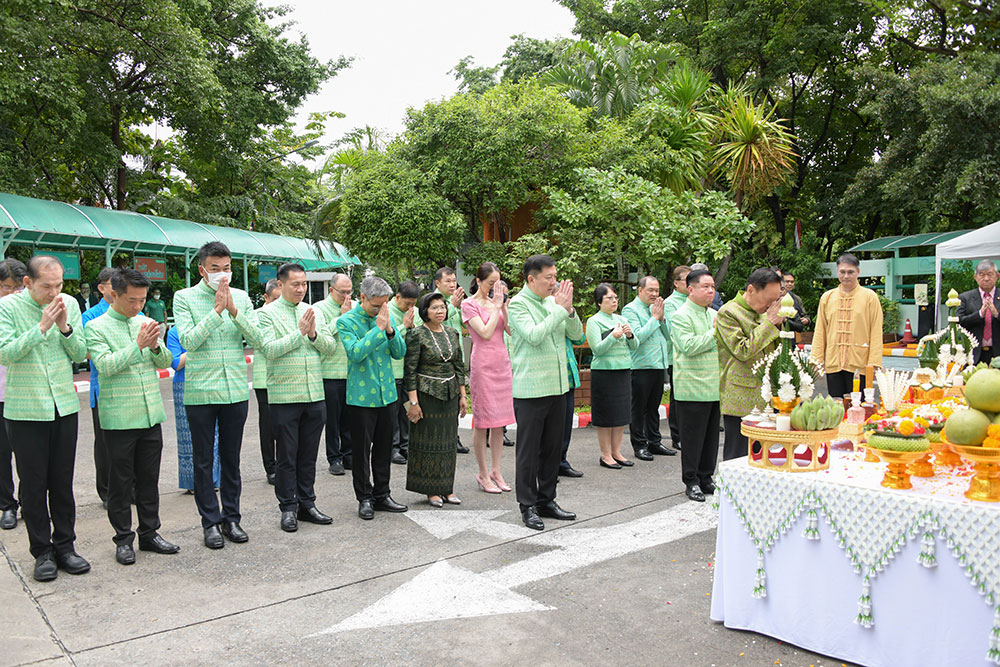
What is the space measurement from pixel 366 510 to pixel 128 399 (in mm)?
1931

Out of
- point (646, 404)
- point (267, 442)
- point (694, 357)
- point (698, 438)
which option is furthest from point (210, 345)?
point (646, 404)

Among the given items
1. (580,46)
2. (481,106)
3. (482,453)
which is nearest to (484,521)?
(482,453)

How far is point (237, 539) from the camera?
543cm

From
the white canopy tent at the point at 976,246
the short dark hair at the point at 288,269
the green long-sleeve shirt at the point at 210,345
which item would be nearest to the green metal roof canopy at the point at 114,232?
the short dark hair at the point at 288,269

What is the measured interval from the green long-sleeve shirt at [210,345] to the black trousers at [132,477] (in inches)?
14.9

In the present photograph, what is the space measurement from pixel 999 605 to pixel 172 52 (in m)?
17.1

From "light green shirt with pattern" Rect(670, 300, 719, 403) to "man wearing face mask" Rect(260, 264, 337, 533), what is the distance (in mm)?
2736

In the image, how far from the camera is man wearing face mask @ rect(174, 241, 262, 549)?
5.19m

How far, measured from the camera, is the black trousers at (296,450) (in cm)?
569

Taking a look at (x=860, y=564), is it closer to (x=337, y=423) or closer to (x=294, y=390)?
(x=294, y=390)

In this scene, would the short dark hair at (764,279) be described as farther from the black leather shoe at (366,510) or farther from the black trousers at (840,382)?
the black leather shoe at (366,510)

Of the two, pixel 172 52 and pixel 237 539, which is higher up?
pixel 172 52

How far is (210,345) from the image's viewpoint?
5246mm

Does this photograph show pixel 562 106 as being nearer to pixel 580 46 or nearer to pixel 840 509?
pixel 580 46
